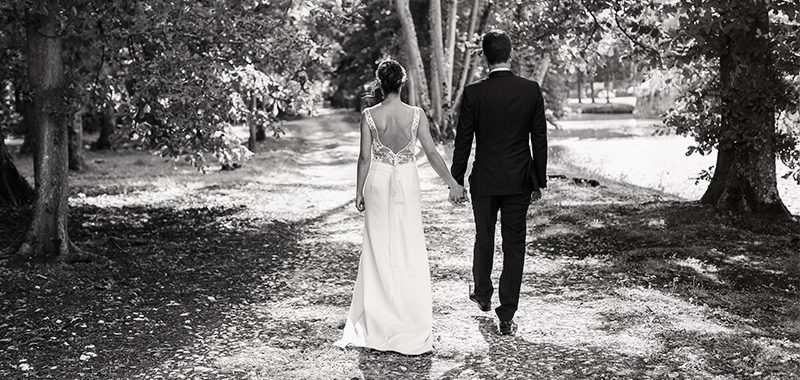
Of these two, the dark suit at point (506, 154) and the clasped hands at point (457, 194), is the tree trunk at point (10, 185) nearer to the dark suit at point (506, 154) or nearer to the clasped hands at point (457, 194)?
the clasped hands at point (457, 194)

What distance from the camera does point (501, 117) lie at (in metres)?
6.47

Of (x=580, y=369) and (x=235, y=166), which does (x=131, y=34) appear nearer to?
(x=580, y=369)

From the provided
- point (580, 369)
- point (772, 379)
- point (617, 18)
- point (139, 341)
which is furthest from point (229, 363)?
point (617, 18)

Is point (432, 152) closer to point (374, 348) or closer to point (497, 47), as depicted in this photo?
point (497, 47)

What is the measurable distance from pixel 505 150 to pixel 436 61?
74.0ft

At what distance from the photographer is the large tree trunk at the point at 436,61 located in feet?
90.5

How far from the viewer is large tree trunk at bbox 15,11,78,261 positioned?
10000 mm

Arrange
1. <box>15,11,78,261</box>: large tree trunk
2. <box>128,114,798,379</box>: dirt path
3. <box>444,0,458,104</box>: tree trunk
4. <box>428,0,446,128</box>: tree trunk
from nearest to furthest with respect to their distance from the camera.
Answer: <box>128,114,798,379</box>: dirt path, <box>15,11,78,261</box>: large tree trunk, <box>428,0,446,128</box>: tree trunk, <box>444,0,458,104</box>: tree trunk

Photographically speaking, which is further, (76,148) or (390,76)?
(76,148)

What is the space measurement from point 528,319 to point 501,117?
1.92m

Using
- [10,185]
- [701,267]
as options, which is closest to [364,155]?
[701,267]

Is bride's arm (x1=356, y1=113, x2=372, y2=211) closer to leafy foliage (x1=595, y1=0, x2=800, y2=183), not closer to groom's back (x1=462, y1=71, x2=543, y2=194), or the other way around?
groom's back (x1=462, y1=71, x2=543, y2=194)

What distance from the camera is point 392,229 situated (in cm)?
652

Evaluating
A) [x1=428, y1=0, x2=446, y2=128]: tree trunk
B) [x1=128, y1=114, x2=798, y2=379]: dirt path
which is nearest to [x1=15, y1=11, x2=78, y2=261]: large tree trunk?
[x1=128, y1=114, x2=798, y2=379]: dirt path
